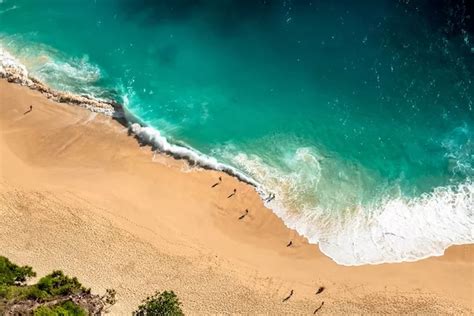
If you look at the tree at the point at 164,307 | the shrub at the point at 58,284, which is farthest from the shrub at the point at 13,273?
the tree at the point at 164,307

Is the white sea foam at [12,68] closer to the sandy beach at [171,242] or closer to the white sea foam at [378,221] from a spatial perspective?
the sandy beach at [171,242]

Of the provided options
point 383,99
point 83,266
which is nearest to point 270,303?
point 83,266

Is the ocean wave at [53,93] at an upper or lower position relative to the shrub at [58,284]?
upper

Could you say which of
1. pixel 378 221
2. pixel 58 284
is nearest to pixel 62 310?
pixel 58 284

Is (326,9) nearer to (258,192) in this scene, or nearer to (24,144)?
(258,192)

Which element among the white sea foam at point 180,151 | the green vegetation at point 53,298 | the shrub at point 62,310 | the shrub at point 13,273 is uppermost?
the white sea foam at point 180,151

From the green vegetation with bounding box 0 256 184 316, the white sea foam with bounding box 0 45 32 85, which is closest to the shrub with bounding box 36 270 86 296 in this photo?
the green vegetation with bounding box 0 256 184 316

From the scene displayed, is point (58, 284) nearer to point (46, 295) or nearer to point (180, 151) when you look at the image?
point (46, 295)
